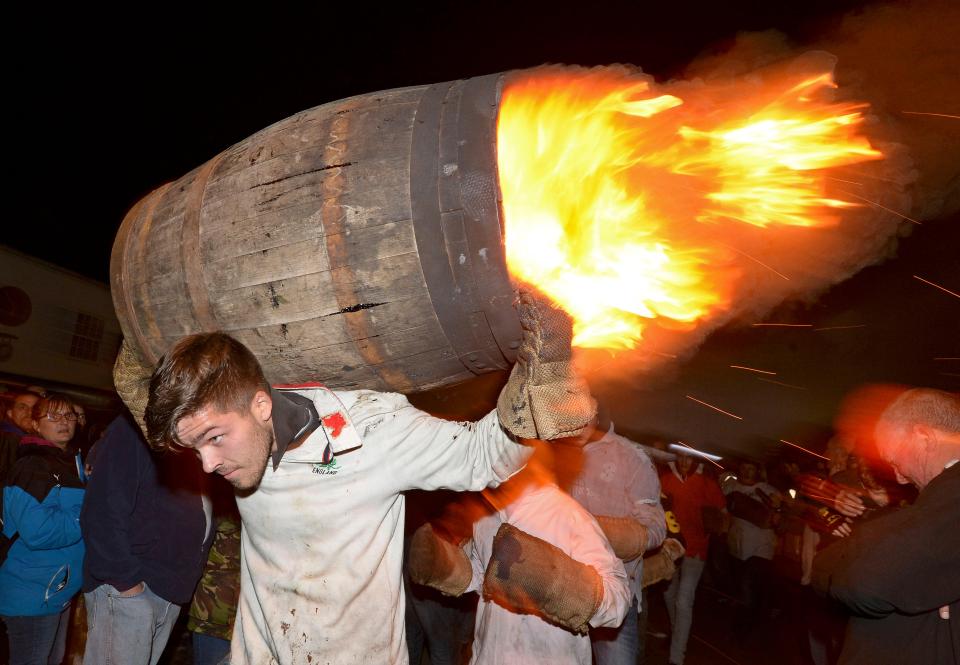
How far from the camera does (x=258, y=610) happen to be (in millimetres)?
2143

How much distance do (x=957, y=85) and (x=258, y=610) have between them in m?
5.63

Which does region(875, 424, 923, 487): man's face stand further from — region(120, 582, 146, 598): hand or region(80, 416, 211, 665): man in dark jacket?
region(120, 582, 146, 598): hand

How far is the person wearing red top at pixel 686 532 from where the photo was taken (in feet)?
19.0

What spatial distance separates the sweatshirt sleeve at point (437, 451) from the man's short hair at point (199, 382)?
0.44m

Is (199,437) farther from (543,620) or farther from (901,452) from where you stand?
(901,452)

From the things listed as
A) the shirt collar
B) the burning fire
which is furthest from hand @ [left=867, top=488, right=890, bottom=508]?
the shirt collar

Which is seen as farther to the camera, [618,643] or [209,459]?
[618,643]

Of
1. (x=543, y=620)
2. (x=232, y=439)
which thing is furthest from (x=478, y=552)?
(x=232, y=439)

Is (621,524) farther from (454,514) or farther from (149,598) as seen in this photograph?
(149,598)

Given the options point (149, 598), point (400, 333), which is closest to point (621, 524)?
point (400, 333)

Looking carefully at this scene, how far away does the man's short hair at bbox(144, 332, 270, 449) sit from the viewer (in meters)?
1.83

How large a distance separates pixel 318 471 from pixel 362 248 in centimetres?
83

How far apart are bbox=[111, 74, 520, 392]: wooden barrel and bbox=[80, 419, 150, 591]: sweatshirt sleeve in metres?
1.55

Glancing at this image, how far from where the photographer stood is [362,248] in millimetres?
1812
